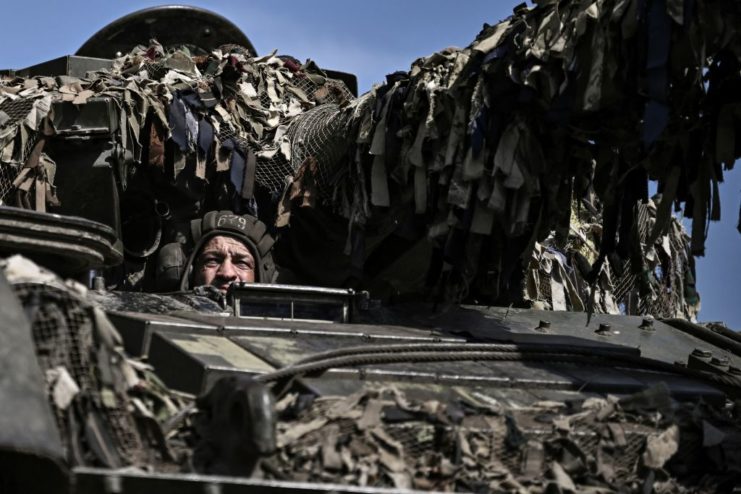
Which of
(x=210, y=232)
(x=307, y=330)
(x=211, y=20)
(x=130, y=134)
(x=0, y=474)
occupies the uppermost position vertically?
(x=211, y=20)

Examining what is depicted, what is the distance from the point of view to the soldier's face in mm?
10805

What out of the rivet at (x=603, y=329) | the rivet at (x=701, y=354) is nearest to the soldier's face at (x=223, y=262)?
the rivet at (x=603, y=329)

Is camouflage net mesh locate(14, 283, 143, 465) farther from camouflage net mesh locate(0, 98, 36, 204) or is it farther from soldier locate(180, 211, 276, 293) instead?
camouflage net mesh locate(0, 98, 36, 204)

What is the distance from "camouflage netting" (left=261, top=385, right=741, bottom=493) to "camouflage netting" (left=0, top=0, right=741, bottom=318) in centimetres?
244

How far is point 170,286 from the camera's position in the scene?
11070 millimetres

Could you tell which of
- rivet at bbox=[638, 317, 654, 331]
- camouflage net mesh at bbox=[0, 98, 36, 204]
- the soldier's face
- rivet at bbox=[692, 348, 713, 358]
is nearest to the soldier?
the soldier's face

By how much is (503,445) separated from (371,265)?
530cm

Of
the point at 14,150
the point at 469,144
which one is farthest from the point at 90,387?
the point at 14,150

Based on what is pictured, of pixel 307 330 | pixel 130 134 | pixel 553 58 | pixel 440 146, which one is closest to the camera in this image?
pixel 307 330

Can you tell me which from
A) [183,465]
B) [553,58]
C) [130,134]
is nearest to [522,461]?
[183,465]

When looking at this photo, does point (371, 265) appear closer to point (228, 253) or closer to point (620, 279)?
point (228, 253)

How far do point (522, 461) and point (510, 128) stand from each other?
3956mm

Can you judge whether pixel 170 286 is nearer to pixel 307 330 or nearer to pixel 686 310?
pixel 307 330

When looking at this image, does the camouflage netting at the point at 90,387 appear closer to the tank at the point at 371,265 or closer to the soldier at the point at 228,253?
the tank at the point at 371,265
